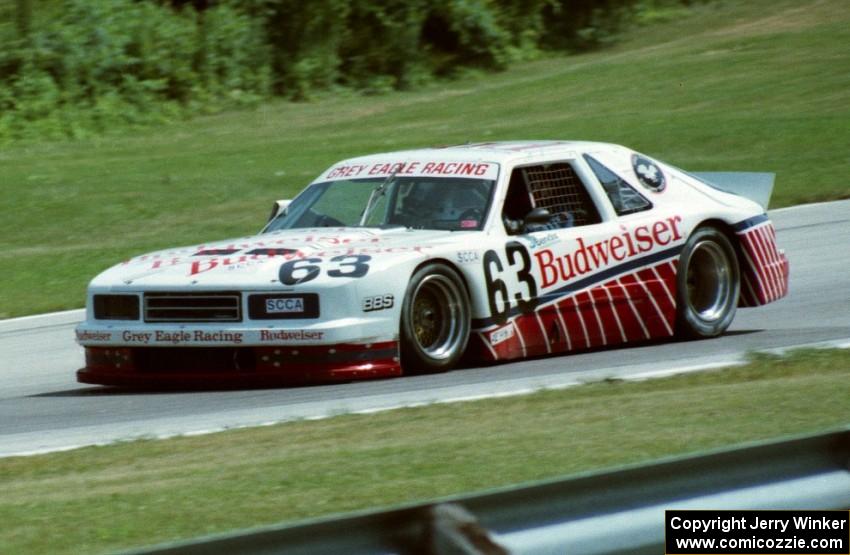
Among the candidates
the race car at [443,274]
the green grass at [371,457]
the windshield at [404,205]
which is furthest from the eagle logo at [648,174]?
the green grass at [371,457]

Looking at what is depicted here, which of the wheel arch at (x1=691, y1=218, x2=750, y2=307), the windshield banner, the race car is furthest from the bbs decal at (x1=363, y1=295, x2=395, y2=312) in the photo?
the wheel arch at (x1=691, y1=218, x2=750, y2=307)

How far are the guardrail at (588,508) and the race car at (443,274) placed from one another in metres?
4.78

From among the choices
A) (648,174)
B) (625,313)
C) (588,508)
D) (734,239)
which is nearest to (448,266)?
(625,313)

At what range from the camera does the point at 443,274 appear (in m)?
9.36

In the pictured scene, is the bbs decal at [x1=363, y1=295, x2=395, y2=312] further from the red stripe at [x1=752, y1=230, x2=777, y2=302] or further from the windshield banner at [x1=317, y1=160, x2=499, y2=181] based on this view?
the red stripe at [x1=752, y1=230, x2=777, y2=302]

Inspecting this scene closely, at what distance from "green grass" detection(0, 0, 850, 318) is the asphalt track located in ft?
7.85

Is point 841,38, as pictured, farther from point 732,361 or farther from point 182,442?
point 182,442

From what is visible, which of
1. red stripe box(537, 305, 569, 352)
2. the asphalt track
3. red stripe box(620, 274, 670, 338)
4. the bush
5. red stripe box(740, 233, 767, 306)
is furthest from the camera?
the bush

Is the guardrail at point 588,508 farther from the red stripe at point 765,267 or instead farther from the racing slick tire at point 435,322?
the red stripe at point 765,267

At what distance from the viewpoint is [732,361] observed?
9266 millimetres

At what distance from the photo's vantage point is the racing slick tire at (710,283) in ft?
35.8

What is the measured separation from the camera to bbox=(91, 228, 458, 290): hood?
895cm

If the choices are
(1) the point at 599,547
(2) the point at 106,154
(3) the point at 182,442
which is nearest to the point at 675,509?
(1) the point at 599,547

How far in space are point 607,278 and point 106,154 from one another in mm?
14244
